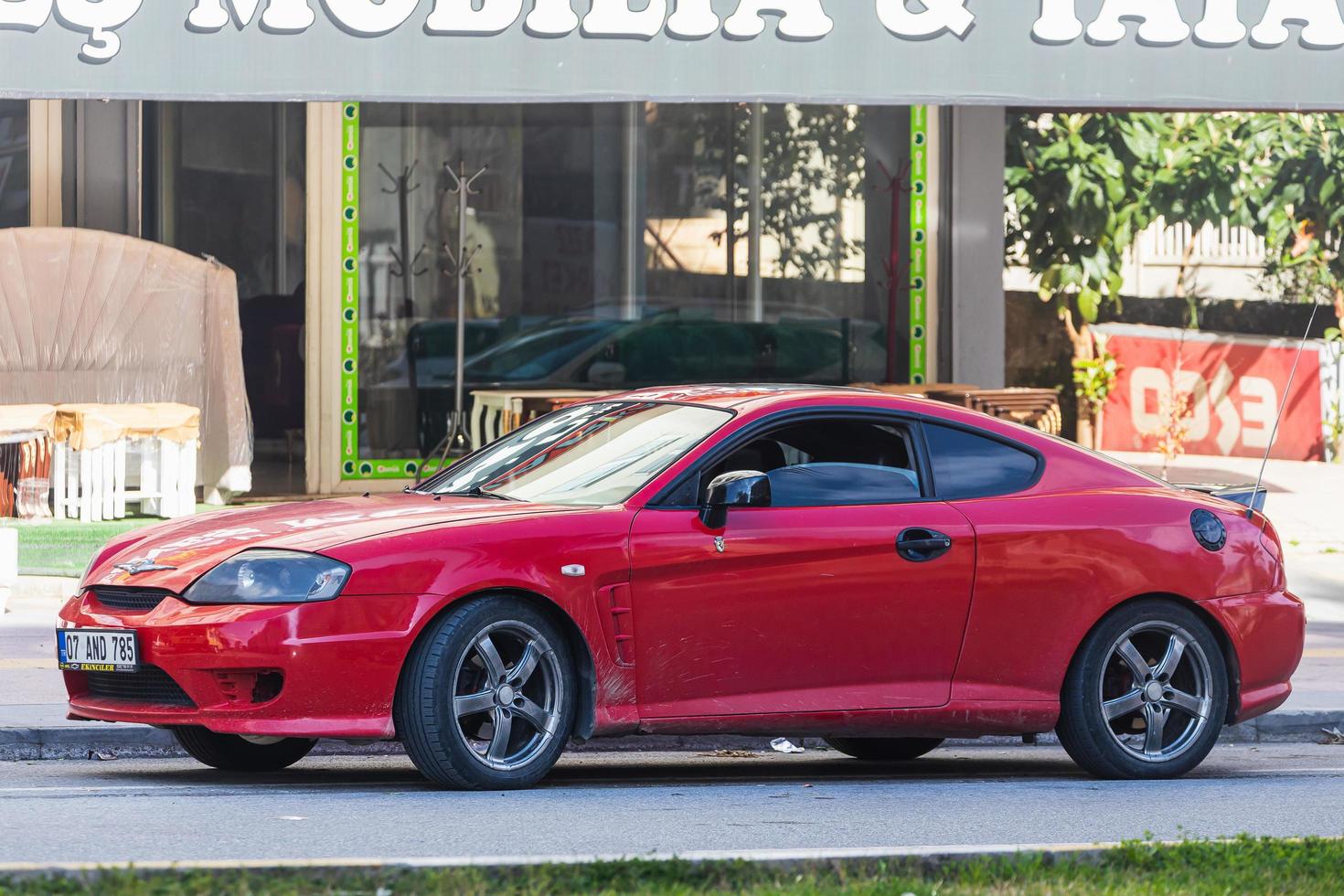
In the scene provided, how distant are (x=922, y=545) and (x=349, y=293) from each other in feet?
28.5

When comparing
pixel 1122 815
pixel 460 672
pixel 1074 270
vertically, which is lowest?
pixel 1122 815

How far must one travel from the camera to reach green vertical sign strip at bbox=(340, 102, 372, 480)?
49.9 feet

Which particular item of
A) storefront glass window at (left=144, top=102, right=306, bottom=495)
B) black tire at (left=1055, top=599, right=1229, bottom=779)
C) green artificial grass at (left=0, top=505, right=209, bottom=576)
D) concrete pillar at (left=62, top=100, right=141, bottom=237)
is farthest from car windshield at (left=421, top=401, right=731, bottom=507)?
storefront glass window at (left=144, top=102, right=306, bottom=495)

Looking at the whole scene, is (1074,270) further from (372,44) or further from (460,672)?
(460,672)

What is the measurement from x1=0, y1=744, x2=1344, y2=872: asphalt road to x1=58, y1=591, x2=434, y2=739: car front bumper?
0.89ft

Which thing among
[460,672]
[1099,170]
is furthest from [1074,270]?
[460,672]

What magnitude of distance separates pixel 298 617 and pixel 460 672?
0.56 m

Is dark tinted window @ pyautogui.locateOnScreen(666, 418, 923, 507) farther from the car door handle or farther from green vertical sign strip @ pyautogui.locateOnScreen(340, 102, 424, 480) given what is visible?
green vertical sign strip @ pyautogui.locateOnScreen(340, 102, 424, 480)

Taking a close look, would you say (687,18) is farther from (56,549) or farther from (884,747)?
(884,747)

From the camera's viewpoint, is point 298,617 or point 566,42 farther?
point 566,42

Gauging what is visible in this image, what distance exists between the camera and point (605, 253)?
15.9m

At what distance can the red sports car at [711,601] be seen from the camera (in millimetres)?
6602

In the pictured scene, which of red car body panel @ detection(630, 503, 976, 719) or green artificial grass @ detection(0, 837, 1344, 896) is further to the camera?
red car body panel @ detection(630, 503, 976, 719)

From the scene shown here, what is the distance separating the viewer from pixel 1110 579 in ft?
24.8
